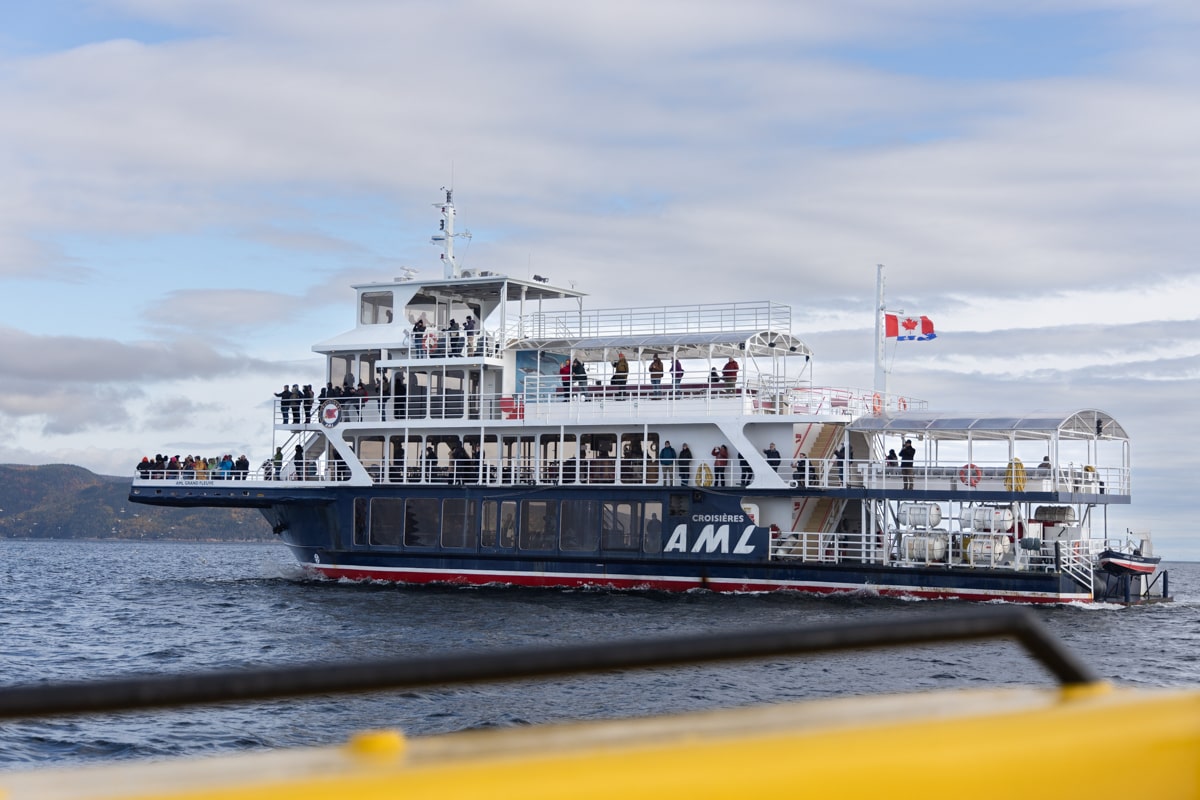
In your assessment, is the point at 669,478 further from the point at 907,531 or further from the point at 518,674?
the point at 518,674

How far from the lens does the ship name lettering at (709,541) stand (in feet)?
93.5

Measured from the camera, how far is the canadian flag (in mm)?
32094

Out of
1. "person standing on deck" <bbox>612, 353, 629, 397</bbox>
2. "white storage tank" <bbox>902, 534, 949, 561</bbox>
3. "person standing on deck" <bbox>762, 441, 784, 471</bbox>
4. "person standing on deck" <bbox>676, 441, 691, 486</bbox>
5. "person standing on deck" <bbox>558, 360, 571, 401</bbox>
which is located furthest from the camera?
"person standing on deck" <bbox>558, 360, 571, 401</bbox>

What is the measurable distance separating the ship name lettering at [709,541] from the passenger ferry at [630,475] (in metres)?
0.04

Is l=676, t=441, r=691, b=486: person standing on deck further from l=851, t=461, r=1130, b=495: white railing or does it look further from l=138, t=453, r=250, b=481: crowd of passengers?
l=138, t=453, r=250, b=481: crowd of passengers

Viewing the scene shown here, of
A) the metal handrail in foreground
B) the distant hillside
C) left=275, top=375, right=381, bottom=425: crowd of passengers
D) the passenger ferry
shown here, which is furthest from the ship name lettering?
the distant hillside

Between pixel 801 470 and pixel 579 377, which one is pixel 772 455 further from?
pixel 579 377

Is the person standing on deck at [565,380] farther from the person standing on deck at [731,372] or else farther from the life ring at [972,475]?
the life ring at [972,475]

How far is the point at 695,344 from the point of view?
30906 mm

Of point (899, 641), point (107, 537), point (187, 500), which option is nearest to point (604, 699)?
point (899, 641)

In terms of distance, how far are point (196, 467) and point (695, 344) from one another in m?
13.3

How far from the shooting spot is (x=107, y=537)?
572 ft

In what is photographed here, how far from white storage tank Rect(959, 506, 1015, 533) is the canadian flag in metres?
5.09

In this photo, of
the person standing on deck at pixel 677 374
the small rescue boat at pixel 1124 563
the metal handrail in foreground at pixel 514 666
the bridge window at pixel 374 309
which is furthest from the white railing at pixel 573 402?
the metal handrail in foreground at pixel 514 666
